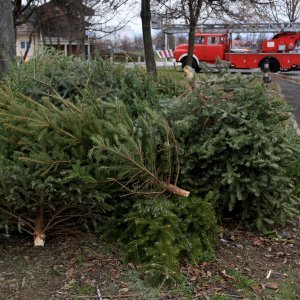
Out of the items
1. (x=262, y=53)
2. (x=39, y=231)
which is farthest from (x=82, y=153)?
(x=262, y=53)

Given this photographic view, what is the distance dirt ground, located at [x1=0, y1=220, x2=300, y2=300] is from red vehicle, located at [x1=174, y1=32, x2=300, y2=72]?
87.0ft

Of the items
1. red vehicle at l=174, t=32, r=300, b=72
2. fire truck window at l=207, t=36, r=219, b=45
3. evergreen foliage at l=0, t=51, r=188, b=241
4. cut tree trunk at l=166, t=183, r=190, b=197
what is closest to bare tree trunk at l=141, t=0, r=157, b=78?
evergreen foliage at l=0, t=51, r=188, b=241

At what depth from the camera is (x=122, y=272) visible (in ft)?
10.8

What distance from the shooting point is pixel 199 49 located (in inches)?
1208

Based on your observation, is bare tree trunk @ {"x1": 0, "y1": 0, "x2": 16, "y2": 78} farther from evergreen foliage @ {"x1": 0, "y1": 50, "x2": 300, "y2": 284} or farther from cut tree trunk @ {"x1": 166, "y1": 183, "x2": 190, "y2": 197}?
cut tree trunk @ {"x1": 166, "y1": 183, "x2": 190, "y2": 197}

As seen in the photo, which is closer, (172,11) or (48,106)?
(48,106)

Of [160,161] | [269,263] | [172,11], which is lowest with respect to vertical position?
[269,263]

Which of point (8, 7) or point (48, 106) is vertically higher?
point (8, 7)

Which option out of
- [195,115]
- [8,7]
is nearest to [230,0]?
[8,7]

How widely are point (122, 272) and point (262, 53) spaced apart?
2876 cm

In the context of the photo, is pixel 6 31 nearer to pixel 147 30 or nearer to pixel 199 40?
Result: pixel 147 30

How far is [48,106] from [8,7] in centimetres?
361

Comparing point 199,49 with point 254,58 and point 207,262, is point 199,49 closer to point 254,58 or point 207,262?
point 254,58

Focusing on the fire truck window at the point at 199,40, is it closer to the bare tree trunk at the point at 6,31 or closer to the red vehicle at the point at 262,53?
the red vehicle at the point at 262,53
